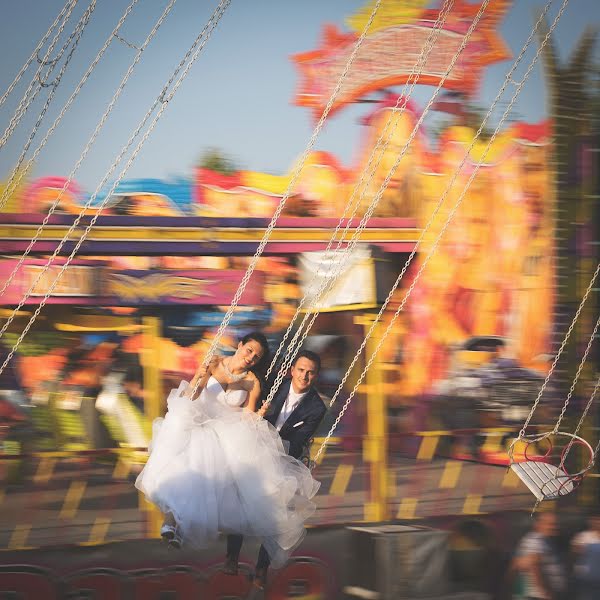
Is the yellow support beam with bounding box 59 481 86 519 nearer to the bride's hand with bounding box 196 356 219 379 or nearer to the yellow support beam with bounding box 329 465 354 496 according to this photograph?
the yellow support beam with bounding box 329 465 354 496

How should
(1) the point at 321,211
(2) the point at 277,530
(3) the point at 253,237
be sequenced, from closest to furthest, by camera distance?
1. (2) the point at 277,530
2. (3) the point at 253,237
3. (1) the point at 321,211

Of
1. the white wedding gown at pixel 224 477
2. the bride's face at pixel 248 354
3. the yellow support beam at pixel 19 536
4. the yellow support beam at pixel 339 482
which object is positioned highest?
the yellow support beam at pixel 339 482

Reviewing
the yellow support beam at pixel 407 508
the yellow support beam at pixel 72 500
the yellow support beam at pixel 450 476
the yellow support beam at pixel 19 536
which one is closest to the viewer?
the yellow support beam at pixel 19 536

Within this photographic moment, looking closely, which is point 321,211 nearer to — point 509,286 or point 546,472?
point 509,286

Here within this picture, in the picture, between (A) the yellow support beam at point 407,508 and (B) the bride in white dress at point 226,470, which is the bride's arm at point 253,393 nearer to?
(B) the bride in white dress at point 226,470

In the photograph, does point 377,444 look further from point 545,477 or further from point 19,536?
point 19,536

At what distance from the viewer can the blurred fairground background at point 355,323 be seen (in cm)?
549

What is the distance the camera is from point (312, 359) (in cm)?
424

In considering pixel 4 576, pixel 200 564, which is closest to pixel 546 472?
pixel 200 564

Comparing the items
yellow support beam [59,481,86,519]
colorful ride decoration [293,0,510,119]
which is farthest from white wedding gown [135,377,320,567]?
colorful ride decoration [293,0,510,119]

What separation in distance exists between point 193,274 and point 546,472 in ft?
7.35

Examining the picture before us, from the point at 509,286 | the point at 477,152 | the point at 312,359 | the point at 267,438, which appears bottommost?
the point at 267,438

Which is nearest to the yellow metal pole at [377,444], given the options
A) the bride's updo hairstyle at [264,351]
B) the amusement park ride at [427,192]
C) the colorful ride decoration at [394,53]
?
the bride's updo hairstyle at [264,351]

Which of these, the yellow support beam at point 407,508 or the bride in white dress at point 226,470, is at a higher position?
the yellow support beam at point 407,508
